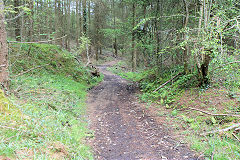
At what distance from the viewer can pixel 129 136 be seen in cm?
514

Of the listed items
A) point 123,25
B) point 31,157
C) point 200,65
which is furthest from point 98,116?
point 123,25

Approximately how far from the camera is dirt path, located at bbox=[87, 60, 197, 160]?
13.4ft

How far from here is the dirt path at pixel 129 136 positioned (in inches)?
161

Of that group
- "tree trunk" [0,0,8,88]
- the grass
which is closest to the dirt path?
the grass

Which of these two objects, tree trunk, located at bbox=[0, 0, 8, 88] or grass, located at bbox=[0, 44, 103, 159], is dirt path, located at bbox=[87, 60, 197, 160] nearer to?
grass, located at bbox=[0, 44, 103, 159]

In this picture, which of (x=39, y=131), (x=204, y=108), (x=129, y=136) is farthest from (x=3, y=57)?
(x=204, y=108)

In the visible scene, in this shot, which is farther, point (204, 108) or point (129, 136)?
point (204, 108)

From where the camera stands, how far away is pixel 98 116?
699cm

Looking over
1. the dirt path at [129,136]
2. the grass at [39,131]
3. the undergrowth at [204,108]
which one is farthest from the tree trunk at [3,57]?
the undergrowth at [204,108]

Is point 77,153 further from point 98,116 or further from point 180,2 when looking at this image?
point 180,2

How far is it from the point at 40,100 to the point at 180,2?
9752 millimetres

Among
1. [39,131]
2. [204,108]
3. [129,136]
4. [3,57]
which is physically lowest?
[129,136]

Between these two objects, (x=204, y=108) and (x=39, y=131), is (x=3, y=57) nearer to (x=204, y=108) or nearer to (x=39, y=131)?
(x=39, y=131)

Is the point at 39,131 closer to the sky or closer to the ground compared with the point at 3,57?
closer to the ground
